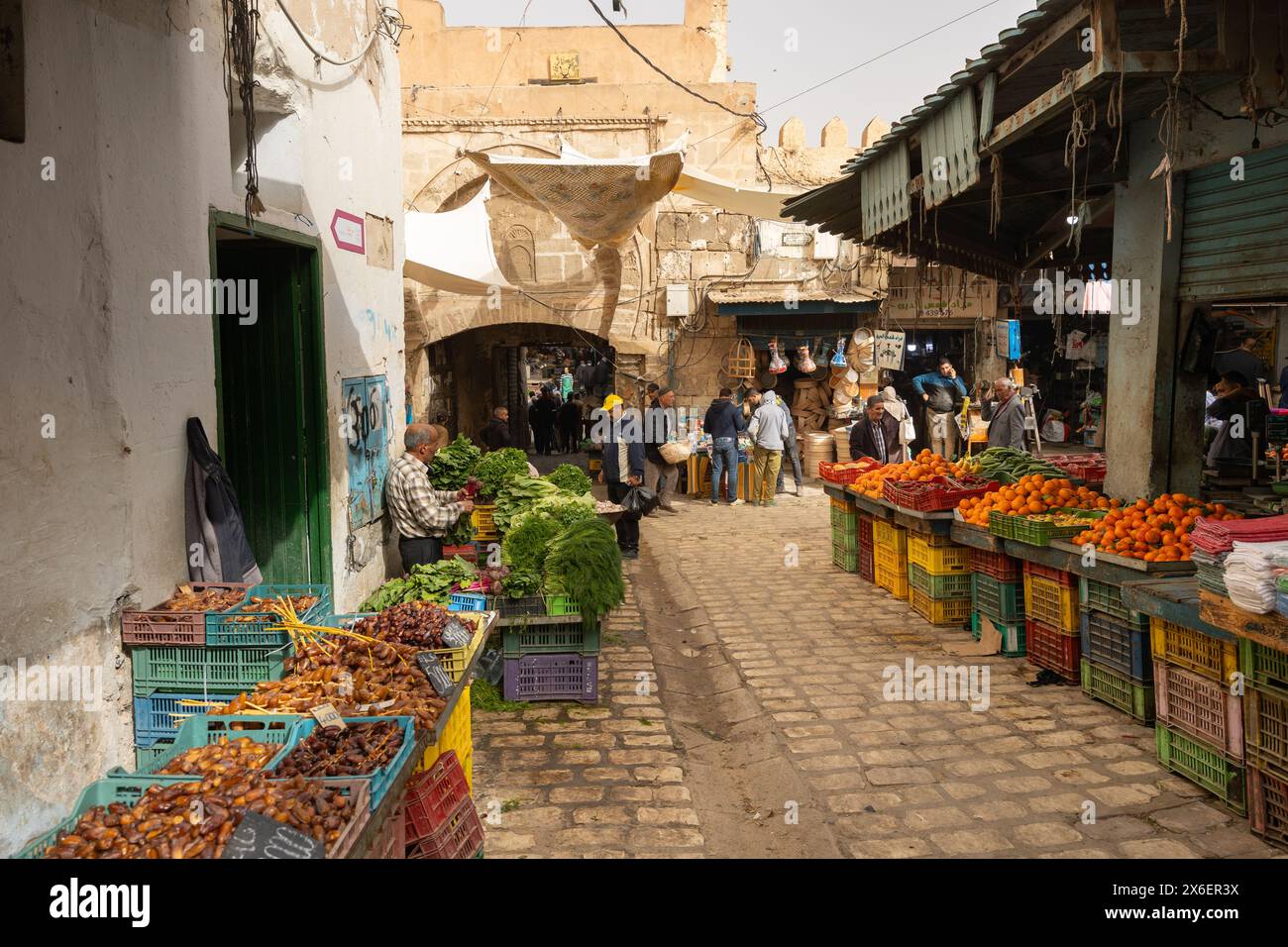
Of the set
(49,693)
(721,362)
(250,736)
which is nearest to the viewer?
(250,736)

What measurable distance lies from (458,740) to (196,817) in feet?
6.23

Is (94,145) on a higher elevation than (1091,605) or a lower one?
higher

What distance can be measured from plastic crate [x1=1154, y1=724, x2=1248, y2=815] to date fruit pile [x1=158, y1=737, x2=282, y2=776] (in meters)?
4.53

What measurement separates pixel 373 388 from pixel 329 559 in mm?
1920

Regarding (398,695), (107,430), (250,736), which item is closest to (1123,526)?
(398,695)

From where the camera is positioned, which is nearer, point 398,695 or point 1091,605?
point 398,695

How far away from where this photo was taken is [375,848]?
3398 millimetres

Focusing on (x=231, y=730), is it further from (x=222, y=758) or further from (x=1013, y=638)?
(x=1013, y=638)

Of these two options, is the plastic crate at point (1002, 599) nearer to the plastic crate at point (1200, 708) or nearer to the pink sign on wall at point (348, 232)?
the plastic crate at point (1200, 708)

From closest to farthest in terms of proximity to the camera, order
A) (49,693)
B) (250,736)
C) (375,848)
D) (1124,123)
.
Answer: (375,848)
(250,736)
(49,693)
(1124,123)

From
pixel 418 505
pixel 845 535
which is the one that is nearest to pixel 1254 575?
pixel 418 505

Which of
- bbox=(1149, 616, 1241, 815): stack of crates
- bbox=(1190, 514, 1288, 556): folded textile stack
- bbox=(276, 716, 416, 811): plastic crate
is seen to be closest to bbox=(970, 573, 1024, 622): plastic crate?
bbox=(1149, 616, 1241, 815): stack of crates

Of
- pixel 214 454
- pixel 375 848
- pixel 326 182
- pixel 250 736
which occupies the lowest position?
pixel 375 848

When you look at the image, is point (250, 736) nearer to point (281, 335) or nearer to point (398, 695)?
point (398, 695)
